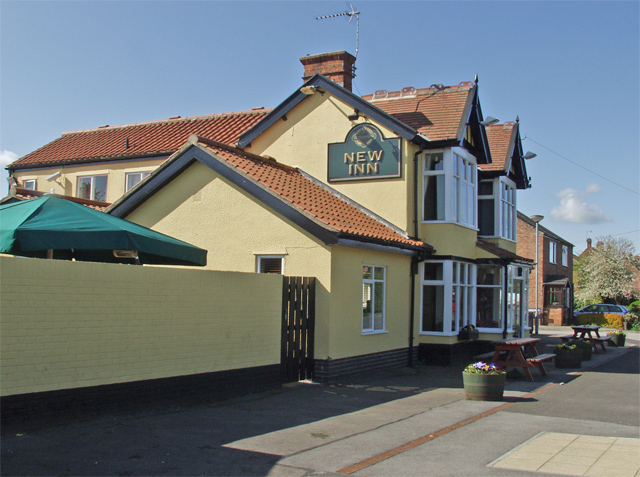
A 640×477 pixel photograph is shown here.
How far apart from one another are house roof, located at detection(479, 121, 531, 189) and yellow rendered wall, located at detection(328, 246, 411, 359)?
668 cm

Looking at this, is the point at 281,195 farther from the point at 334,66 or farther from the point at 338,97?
the point at 334,66

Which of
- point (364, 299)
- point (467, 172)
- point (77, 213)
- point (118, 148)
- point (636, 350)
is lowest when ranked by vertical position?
point (636, 350)

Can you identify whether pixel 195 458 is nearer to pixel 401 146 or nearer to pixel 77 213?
pixel 77 213

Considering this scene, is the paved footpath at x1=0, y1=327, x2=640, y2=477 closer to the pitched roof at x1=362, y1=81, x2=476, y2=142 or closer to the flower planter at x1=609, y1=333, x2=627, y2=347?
the pitched roof at x1=362, y1=81, x2=476, y2=142

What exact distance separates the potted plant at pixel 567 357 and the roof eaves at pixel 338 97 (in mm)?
6967

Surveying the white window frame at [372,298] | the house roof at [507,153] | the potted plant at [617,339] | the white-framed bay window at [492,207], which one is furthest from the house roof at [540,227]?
the white window frame at [372,298]

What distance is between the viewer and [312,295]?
12461 millimetres

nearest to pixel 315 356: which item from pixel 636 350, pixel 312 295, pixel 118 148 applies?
pixel 312 295

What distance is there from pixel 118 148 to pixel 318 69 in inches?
339

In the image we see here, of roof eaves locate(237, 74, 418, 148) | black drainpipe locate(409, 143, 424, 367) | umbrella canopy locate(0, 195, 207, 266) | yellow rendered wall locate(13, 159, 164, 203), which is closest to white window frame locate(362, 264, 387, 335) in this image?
black drainpipe locate(409, 143, 424, 367)

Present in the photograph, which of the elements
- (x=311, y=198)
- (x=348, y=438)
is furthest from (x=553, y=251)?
(x=348, y=438)

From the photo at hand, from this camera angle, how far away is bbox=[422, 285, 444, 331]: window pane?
55.2ft

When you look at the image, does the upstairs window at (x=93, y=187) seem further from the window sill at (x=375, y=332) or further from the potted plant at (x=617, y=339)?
the potted plant at (x=617, y=339)

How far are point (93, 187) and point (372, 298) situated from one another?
13.2 meters
